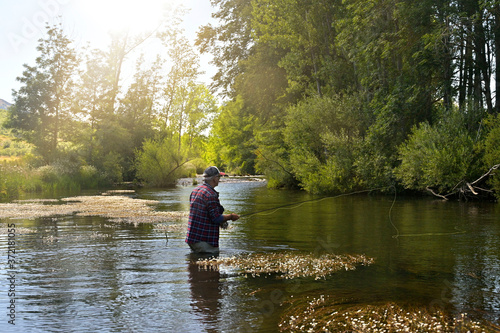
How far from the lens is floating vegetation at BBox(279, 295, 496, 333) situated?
5512 millimetres

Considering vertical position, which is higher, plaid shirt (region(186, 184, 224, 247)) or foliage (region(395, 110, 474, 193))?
foliage (region(395, 110, 474, 193))

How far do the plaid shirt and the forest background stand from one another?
1238cm

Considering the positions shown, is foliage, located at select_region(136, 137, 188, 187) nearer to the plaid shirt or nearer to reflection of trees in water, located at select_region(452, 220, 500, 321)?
the plaid shirt

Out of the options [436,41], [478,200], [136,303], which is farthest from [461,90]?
[136,303]

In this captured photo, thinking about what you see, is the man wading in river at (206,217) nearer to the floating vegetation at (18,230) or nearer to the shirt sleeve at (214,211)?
the shirt sleeve at (214,211)

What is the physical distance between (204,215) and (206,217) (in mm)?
60

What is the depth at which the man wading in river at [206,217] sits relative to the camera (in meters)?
9.47

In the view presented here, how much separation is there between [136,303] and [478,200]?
20.1 metres

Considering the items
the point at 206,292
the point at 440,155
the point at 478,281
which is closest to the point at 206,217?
the point at 206,292

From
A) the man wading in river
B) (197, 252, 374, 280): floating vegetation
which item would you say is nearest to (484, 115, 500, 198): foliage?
(197, 252, 374, 280): floating vegetation

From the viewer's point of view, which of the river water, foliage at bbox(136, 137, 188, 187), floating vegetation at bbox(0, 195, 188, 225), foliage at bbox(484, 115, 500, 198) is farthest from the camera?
foliage at bbox(136, 137, 188, 187)

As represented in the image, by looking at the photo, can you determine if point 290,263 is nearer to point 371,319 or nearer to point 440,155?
point 371,319

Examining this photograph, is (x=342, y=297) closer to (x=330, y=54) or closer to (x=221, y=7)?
(x=330, y=54)

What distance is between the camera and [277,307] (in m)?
6.38
